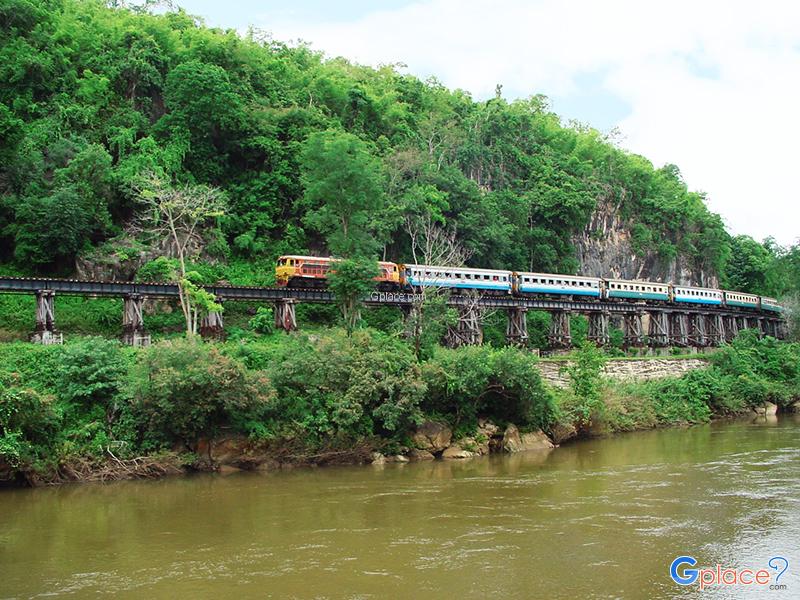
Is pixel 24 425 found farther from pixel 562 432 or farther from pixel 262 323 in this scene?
pixel 562 432

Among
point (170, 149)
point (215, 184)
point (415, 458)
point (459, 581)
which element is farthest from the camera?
point (215, 184)

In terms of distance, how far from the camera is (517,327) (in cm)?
4441

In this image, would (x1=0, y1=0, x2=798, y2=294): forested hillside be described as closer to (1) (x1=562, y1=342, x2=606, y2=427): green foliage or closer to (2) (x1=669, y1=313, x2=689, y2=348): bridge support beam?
(2) (x1=669, y1=313, x2=689, y2=348): bridge support beam

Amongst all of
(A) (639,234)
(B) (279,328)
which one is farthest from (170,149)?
(A) (639,234)

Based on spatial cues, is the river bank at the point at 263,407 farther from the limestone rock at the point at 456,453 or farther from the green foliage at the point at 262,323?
the green foliage at the point at 262,323

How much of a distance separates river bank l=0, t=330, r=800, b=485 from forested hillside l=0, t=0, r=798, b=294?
1269 cm

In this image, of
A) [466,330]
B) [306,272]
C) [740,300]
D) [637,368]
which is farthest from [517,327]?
[740,300]

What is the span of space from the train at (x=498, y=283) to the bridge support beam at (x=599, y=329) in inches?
56.8

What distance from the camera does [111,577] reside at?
13.0 m

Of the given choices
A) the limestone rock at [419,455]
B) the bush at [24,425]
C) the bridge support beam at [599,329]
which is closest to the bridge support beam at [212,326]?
the bush at [24,425]

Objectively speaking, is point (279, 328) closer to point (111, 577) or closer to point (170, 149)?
point (170, 149)

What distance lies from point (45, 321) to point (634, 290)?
37.2m

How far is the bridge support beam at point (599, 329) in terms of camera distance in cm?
4706

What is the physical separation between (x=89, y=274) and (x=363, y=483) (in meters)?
24.0
